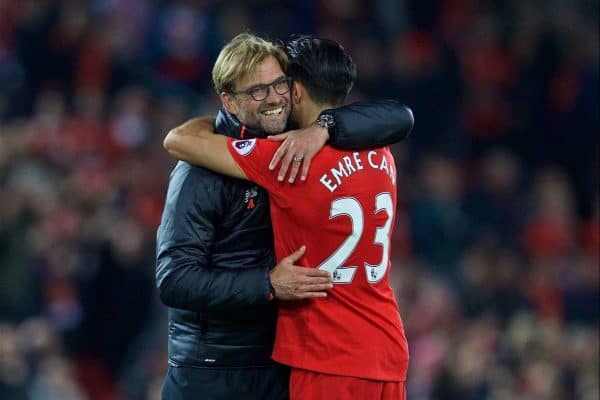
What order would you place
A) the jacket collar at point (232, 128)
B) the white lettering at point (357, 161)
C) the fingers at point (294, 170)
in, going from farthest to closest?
the jacket collar at point (232, 128) < the white lettering at point (357, 161) < the fingers at point (294, 170)

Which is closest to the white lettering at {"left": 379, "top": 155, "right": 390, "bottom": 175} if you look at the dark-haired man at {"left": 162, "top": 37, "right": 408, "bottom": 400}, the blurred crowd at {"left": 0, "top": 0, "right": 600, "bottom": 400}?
the dark-haired man at {"left": 162, "top": 37, "right": 408, "bottom": 400}

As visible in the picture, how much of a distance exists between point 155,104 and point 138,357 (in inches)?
93.9

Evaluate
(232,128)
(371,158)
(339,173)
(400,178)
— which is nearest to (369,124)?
(371,158)

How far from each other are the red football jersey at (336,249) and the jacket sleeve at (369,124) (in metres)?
0.04

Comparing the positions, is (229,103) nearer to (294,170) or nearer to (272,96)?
(272,96)

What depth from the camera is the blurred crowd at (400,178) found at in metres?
7.38

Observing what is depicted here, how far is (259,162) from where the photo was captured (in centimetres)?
368

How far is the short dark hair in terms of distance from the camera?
12.2ft

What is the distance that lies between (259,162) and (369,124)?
14.6 inches

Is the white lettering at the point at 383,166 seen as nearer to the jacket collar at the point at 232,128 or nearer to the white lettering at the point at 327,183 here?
the white lettering at the point at 327,183

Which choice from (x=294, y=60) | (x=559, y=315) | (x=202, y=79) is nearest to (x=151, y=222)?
(x=202, y=79)

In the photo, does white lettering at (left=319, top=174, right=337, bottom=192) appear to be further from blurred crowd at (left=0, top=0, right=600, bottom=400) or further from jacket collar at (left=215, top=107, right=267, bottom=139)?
blurred crowd at (left=0, top=0, right=600, bottom=400)

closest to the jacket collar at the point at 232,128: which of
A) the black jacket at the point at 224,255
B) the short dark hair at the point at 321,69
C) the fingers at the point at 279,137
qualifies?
the black jacket at the point at 224,255

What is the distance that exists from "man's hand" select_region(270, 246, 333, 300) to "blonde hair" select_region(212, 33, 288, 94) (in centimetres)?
57
